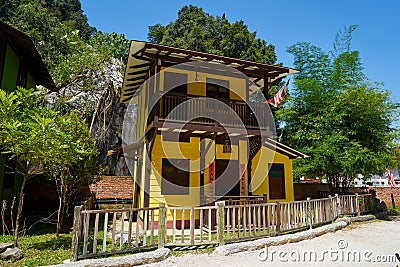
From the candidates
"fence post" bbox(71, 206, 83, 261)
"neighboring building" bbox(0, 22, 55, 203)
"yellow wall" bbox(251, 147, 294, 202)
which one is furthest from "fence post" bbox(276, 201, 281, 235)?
"neighboring building" bbox(0, 22, 55, 203)

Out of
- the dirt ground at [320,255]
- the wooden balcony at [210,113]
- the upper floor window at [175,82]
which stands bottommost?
the dirt ground at [320,255]

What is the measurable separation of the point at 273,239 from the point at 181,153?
4951 mm

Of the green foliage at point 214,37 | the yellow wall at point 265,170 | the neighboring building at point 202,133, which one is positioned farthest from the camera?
the green foliage at point 214,37

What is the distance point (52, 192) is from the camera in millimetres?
13039

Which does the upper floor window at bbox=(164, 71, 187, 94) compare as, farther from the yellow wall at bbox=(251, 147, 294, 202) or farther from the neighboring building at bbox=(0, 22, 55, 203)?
the neighboring building at bbox=(0, 22, 55, 203)

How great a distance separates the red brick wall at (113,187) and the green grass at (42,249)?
5699 millimetres

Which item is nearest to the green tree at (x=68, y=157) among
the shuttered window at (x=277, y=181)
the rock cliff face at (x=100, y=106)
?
the shuttered window at (x=277, y=181)

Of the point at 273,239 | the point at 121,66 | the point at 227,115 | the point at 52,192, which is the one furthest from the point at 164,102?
the point at 121,66

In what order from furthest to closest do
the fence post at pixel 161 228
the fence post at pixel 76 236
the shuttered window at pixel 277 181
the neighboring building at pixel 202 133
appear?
1. the shuttered window at pixel 277 181
2. the neighboring building at pixel 202 133
3. the fence post at pixel 161 228
4. the fence post at pixel 76 236

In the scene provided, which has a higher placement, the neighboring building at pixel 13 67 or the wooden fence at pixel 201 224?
the neighboring building at pixel 13 67

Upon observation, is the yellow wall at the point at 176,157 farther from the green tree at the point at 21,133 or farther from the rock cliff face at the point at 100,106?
the rock cliff face at the point at 100,106

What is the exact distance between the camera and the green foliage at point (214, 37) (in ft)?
98.2

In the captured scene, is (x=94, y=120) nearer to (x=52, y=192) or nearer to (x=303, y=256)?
(x=52, y=192)

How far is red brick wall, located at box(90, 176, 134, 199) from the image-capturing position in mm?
14284
